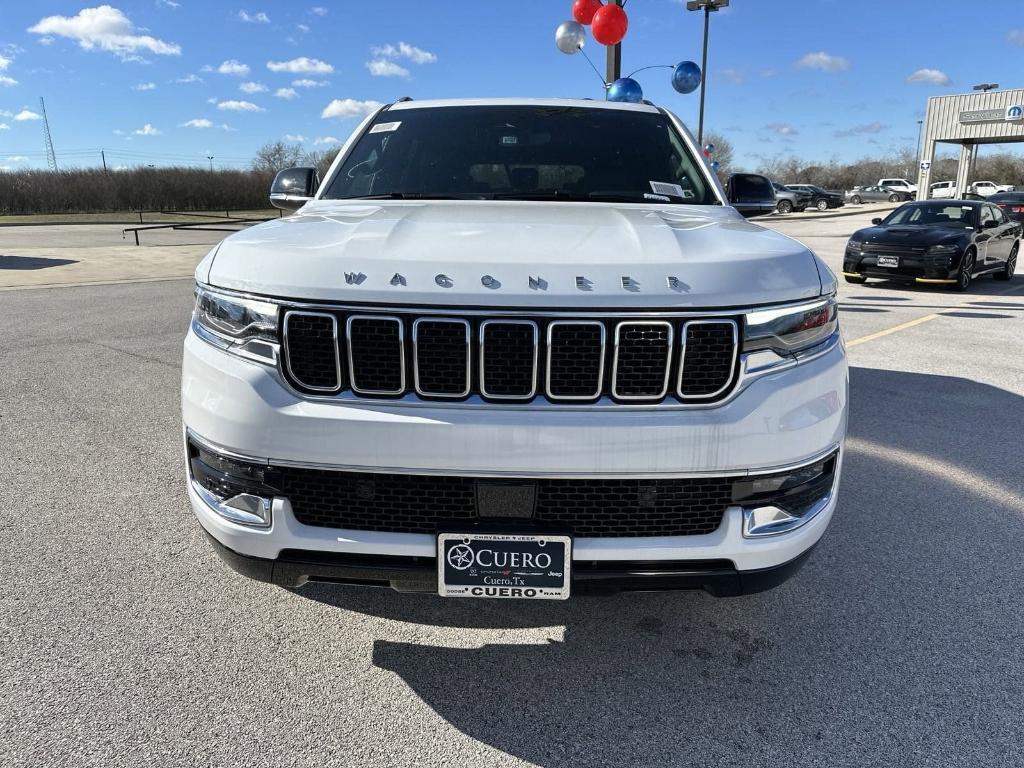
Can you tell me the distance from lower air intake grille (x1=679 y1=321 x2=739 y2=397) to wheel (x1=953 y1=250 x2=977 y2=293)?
12047mm

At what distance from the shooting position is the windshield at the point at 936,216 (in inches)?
516

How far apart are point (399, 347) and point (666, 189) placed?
74.4 inches

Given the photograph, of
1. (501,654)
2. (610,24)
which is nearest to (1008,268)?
(610,24)

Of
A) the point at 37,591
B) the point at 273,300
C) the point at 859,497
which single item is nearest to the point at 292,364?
the point at 273,300

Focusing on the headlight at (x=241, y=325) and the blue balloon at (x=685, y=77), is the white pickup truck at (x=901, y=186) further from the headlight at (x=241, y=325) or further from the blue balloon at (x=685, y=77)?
the headlight at (x=241, y=325)

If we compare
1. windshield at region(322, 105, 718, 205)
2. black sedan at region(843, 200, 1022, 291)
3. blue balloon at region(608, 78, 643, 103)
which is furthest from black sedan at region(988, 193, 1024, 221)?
windshield at region(322, 105, 718, 205)

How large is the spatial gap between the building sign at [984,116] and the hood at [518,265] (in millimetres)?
52777

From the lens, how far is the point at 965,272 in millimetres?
12141

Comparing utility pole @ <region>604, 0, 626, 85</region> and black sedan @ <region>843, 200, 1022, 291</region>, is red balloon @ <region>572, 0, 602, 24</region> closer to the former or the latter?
utility pole @ <region>604, 0, 626, 85</region>

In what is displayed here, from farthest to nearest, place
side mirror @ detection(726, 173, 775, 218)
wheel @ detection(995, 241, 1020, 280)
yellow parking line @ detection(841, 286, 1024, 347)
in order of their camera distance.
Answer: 1. wheel @ detection(995, 241, 1020, 280)
2. yellow parking line @ detection(841, 286, 1024, 347)
3. side mirror @ detection(726, 173, 775, 218)

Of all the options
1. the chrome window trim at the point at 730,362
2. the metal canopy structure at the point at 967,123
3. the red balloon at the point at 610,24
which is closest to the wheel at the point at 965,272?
the red balloon at the point at 610,24

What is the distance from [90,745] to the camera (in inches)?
81.0

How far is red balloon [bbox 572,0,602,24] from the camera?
40.0ft

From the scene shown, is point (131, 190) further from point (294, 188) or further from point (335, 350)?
point (335, 350)
